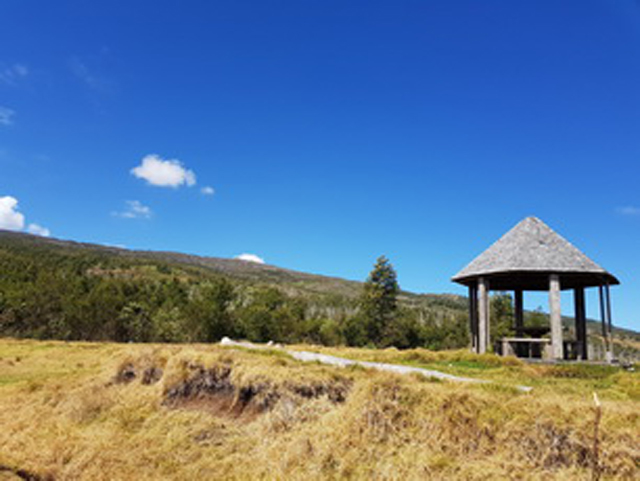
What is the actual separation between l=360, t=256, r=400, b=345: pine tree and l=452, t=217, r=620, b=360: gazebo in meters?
26.1

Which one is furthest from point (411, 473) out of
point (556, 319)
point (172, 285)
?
point (172, 285)

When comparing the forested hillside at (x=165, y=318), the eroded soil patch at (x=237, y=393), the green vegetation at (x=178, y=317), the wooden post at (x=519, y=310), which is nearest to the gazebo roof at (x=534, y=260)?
the wooden post at (x=519, y=310)

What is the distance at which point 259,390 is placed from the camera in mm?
9625

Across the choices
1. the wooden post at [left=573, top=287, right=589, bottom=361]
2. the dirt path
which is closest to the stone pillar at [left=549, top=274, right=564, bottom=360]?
the wooden post at [left=573, top=287, right=589, bottom=361]

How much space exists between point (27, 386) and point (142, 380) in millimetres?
4384

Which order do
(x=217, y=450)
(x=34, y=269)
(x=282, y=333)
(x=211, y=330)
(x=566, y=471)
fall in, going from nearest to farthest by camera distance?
(x=566, y=471) → (x=217, y=450) → (x=211, y=330) → (x=282, y=333) → (x=34, y=269)

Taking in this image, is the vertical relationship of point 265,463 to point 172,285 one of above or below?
below

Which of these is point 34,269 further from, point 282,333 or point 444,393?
point 444,393

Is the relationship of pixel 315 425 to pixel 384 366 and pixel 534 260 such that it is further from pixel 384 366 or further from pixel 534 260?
pixel 534 260

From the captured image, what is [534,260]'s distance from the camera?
16.1 metres

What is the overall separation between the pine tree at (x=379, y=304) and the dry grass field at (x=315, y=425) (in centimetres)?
3304

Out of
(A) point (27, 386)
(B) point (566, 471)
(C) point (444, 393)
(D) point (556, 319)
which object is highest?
(D) point (556, 319)

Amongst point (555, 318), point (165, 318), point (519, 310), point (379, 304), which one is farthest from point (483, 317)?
point (165, 318)

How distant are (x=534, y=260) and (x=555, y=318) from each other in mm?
2127
